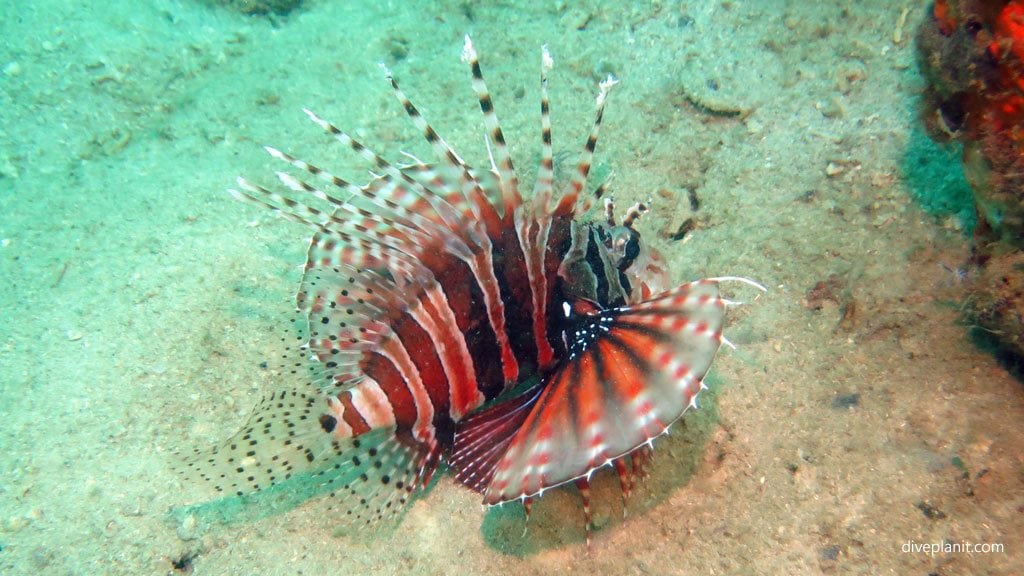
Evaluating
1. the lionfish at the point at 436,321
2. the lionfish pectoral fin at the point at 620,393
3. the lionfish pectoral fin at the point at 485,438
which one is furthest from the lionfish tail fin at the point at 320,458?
the lionfish pectoral fin at the point at 620,393

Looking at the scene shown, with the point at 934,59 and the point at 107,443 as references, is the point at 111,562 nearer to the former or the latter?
the point at 107,443

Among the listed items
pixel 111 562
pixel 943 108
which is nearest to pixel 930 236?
pixel 943 108

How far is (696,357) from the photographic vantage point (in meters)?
2.75

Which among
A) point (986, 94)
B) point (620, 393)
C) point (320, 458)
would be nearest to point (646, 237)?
point (620, 393)

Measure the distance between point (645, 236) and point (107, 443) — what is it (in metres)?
4.23

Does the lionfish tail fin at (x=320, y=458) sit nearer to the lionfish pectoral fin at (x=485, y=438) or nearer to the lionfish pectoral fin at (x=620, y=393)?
the lionfish pectoral fin at (x=485, y=438)

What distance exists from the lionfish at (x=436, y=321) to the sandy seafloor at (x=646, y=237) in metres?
0.50

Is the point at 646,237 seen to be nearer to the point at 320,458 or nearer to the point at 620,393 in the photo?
the point at 620,393

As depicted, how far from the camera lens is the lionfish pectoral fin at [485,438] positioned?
11.4 feet

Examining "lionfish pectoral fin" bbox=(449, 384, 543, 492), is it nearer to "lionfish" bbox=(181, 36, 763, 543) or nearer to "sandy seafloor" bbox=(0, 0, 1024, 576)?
"lionfish" bbox=(181, 36, 763, 543)

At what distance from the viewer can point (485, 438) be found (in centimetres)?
354

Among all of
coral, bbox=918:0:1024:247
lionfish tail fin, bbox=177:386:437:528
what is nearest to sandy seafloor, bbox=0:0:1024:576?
lionfish tail fin, bbox=177:386:437:528

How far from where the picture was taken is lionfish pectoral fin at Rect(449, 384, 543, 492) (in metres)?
3.48

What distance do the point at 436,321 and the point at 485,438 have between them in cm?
81
